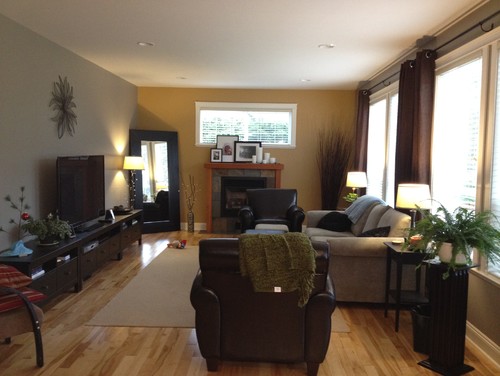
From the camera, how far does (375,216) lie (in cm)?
466

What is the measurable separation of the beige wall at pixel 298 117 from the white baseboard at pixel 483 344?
456 centimetres

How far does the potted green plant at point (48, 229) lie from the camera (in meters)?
3.70

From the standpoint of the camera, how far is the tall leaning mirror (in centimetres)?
717

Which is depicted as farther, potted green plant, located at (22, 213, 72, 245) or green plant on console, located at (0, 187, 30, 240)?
green plant on console, located at (0, 187, 30, 240)

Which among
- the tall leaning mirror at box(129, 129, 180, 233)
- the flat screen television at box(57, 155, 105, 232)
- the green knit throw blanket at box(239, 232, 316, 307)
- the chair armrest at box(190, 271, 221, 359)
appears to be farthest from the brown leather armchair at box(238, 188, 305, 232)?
the green knit throw blanket at box(239, 232, 316, 307)

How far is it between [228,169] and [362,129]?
2455 millimetres

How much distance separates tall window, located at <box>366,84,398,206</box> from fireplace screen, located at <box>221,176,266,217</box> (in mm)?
2028

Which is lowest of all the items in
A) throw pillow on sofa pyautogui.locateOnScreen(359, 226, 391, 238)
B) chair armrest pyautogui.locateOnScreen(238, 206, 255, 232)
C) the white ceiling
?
chair armrest pyautogui.locateOnScreen(238, 206, 255, 232)

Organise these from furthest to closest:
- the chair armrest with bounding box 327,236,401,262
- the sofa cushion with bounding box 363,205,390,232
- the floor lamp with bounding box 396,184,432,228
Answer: the sofa cushion with bounding box 363,205,390,232 → the chair armrest with bounding box 327,236,401,262 → the floor lamp with bounding box 396,184,432,228

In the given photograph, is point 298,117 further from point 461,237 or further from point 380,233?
point 461,237

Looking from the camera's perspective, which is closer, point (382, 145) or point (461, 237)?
point (461, 237)

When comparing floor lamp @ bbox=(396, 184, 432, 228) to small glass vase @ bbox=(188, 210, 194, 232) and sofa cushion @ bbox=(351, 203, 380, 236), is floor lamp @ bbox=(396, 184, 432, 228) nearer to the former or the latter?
sofa cushion @ bbox=(351, 203, 380, 236)

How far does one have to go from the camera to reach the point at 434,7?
3352mm

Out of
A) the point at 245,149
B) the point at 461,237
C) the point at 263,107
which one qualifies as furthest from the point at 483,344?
the point at 263,107
